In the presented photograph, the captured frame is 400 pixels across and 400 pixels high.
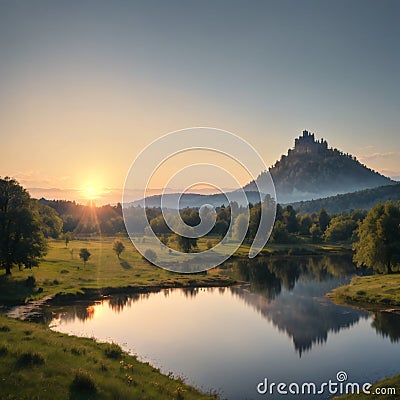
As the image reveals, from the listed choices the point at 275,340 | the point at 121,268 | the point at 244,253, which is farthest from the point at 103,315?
the point at 244,253

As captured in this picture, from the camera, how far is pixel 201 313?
169ft

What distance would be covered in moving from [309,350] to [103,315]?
82.7 ft

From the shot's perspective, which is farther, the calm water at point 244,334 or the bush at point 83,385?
the calm water at point 244,334

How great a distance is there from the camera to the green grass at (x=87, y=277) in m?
54.0

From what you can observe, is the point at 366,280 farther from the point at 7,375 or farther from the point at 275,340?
the point at 7,375

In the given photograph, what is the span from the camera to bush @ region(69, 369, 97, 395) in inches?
707

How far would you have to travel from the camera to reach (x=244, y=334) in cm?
4247

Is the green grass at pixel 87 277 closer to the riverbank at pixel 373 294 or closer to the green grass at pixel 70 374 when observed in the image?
the riverbank at pixel 373 294

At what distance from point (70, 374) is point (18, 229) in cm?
4411

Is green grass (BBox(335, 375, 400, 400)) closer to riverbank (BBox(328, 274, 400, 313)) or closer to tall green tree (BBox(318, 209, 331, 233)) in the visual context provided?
riverbank (BBox(328, 274, 400, 313))

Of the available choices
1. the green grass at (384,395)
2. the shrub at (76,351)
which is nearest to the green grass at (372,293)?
the green grass at (384,395)

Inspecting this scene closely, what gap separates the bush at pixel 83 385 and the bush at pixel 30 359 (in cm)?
254

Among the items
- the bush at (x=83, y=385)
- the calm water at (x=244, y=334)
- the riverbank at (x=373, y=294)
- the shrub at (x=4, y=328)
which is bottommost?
the calm water at (x=244, y=334)

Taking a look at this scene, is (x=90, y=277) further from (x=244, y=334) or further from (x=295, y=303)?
(x=295, y=303)
